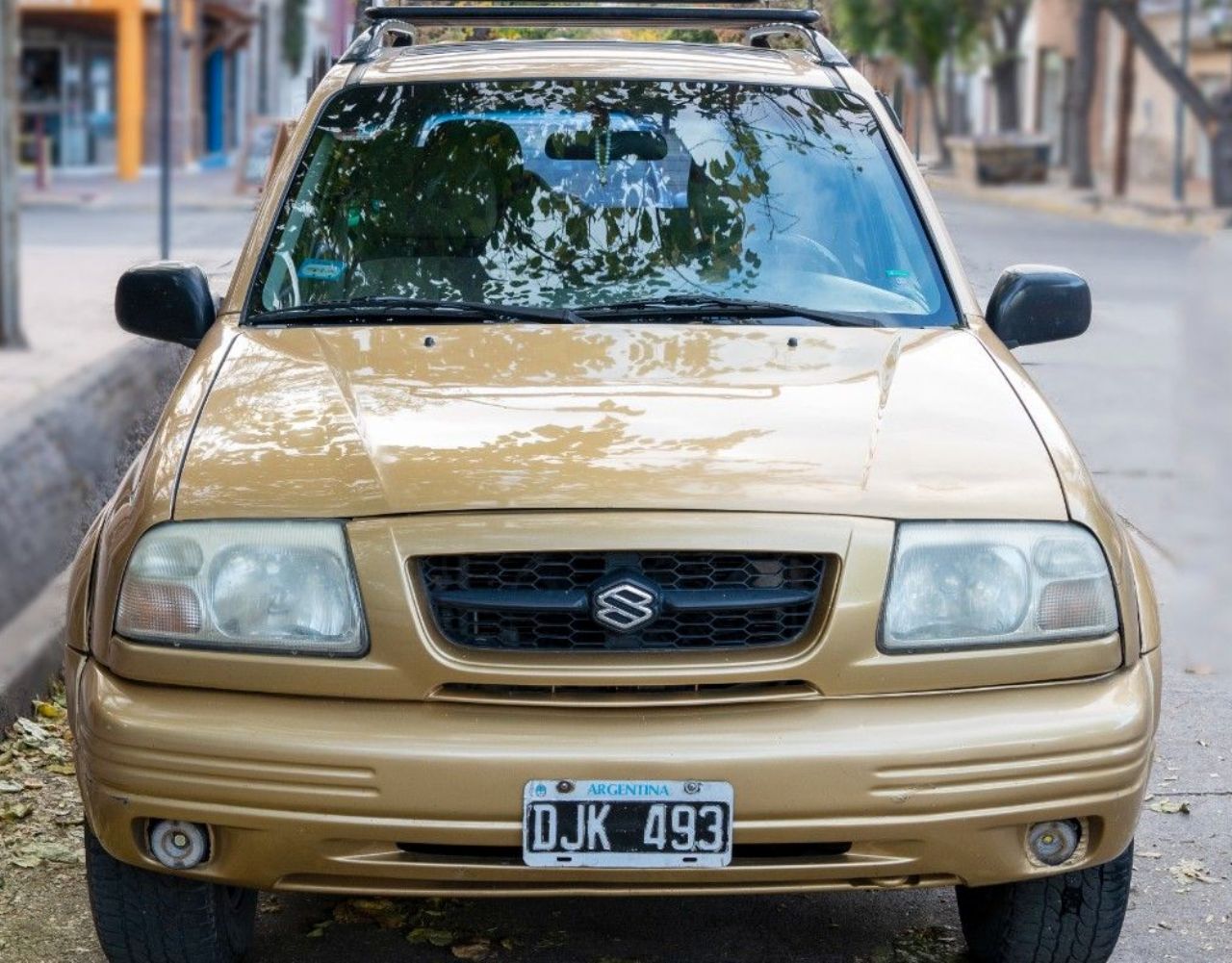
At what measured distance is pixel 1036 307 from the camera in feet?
13.9

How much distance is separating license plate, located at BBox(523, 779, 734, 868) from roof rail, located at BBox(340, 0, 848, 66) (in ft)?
8.45

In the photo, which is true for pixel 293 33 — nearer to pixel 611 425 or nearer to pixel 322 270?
pixel 322 270

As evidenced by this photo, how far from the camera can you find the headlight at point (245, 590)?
3.19 metres

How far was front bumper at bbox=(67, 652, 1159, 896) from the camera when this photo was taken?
309 cm

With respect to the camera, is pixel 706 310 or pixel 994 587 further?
pixel 706 310

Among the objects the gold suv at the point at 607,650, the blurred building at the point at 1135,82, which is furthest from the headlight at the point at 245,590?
the blurred building at the point at 1135,82

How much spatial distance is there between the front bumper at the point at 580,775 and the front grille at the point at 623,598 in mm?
118

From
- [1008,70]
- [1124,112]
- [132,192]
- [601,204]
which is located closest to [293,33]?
[1008,70]

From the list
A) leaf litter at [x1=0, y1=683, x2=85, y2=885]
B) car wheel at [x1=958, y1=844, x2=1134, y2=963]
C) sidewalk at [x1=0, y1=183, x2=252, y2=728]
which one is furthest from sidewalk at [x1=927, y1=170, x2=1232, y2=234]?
car wheel at [x1=958, y1=844, x2=1134, y2=963]

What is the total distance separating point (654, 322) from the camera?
3.98 meters

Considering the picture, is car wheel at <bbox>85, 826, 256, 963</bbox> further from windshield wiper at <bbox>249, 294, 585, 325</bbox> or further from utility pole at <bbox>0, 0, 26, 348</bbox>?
utility pole at <bbox>0, 0, 26, 348</bbox>

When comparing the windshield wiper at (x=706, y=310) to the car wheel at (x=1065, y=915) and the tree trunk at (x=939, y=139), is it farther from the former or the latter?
the tree trunk at (x=939, y=139)

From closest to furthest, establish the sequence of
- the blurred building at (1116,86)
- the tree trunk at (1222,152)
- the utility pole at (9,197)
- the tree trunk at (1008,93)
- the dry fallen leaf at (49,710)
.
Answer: the dry fallen leaf at (49,710) → the utility pole at (9,197) → the tree trunk at (1222,152) → the blurred building at (1116,86) → the tree trunk at (1008,93)

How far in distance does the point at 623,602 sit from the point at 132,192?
32.1m
